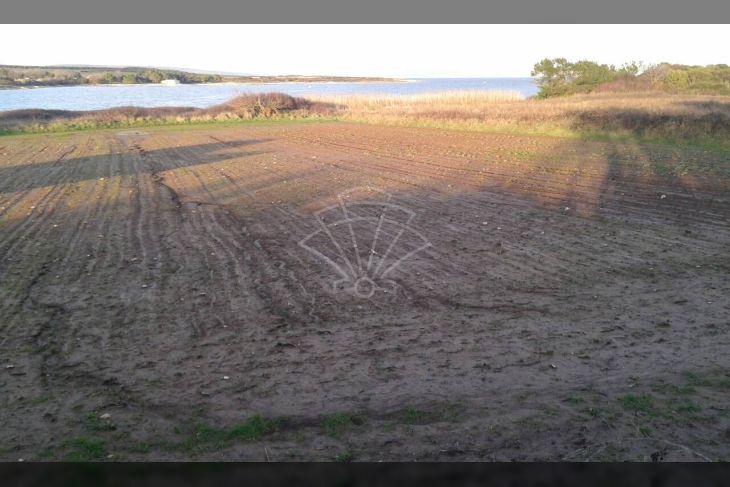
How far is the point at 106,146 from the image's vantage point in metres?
27.9

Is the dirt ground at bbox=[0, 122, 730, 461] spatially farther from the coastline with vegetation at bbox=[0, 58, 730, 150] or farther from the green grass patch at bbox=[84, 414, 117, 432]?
the coastline with vegetation at bbox=[0, 58, 730, 150]

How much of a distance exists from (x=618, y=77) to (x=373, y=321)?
59274 millimetres

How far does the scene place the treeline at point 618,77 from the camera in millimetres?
50781

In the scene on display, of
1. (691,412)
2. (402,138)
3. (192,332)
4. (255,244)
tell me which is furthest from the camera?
(402,138)

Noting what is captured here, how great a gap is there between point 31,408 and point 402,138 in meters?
22.8

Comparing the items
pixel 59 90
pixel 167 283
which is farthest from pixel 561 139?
pixel 59 90

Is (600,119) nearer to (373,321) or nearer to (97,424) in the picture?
(373,321)

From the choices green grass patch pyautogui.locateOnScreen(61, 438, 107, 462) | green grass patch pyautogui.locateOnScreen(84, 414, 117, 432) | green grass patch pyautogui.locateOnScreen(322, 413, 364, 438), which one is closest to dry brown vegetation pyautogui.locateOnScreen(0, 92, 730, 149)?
green grass patch pyautogui.locateOnScreen(322, 413, 364, 438)

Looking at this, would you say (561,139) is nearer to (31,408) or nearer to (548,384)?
(548,384)

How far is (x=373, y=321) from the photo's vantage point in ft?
22.0

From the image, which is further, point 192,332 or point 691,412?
point 192,332

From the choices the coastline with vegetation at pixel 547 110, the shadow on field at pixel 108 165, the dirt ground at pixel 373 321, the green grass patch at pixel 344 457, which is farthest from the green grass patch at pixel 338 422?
the coastline with vegetation at pixel 547 110

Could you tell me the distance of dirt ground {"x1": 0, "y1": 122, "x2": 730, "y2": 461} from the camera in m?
4.27

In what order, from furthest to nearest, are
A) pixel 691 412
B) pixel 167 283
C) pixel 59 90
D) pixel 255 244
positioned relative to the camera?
1. pixel 59 90
2. pixel 255 244
3. pixel 167 283
4. pixel 691 412
